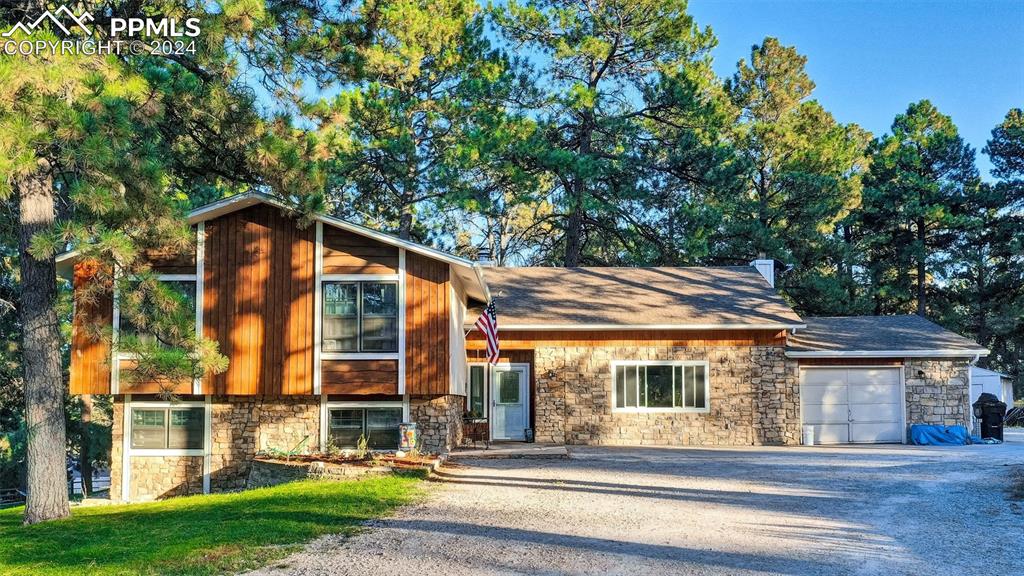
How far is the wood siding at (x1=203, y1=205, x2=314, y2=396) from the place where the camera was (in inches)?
597

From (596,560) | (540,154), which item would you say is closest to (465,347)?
(540,154)

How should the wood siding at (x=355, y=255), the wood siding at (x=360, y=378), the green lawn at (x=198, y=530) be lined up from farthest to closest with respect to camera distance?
the wood siding at (x=355, y=255) → the wood siding at (x=360, y=378) → the green lawn at (x=198, y=530)

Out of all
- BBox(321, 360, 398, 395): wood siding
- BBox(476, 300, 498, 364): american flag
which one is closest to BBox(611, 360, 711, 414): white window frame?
BBox(476, 300, 498, 364): american flag

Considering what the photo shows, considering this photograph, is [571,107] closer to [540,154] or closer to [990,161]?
[540,154]

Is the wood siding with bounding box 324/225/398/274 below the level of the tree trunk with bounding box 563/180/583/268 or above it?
below

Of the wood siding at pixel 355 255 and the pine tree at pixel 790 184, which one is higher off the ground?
the pine tree at pixel 790 184

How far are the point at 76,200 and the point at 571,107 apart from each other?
1830 centimetres

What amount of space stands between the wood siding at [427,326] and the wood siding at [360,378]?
30 centimetres

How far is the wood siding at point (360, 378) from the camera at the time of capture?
49.5ft

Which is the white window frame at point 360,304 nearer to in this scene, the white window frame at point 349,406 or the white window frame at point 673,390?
the white window frame at point 349,406

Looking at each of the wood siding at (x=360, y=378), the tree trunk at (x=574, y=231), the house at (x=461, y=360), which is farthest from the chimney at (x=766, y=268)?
the wood siding at (x=360, y=378)

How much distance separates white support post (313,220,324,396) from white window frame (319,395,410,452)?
534 millimetres

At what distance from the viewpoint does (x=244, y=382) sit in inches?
598

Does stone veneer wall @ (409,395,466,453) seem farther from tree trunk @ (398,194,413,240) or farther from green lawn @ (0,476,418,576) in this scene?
tree trunk @ (398,194,413,240)
